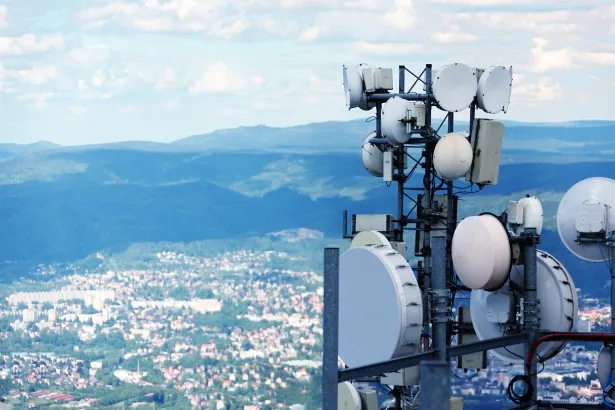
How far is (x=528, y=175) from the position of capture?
57.4 metres

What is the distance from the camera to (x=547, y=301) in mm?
15188

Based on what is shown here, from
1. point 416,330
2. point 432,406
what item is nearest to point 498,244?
point 416,330

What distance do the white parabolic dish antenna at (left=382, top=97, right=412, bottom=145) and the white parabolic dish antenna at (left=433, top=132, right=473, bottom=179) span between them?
71 centimetres

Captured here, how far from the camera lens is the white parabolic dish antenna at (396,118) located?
16.4 metres

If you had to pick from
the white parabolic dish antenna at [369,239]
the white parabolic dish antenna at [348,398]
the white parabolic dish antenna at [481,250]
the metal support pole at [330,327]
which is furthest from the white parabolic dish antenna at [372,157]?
the metal support pole at [330,327]

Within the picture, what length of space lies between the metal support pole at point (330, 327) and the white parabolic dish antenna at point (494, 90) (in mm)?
4870

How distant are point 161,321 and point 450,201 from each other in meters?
92.5

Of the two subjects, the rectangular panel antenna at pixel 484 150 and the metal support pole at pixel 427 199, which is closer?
the rectangular panel antenna at pixel 484 150

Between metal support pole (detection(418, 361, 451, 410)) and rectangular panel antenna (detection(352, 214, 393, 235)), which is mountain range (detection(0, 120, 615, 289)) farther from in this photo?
metal support pole (detection(418, 361, 451, 410))

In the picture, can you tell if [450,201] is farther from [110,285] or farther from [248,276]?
[110,285]

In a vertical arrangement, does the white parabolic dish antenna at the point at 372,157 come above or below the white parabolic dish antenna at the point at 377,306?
above

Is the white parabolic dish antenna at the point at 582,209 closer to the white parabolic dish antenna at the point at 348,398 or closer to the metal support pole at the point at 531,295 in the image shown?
the metal support pole at the point at 531,295

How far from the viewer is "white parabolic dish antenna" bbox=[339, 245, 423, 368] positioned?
14516 mm

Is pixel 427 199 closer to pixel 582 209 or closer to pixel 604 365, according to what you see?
pixel 582 209
